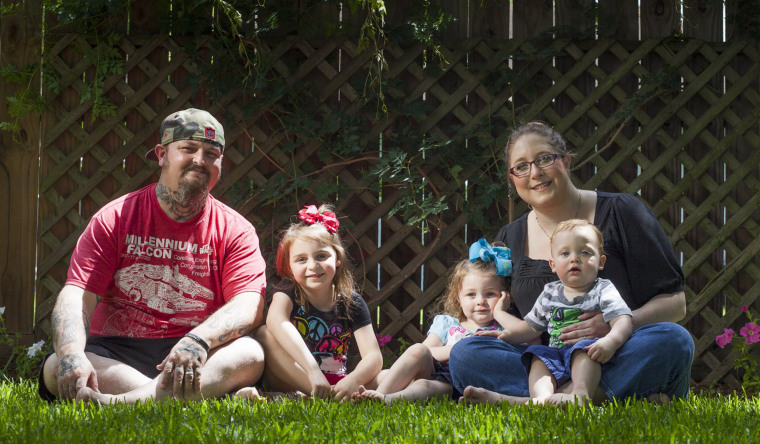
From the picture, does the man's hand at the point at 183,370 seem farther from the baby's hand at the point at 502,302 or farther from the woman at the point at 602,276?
the baby's hand at the point at 502,302

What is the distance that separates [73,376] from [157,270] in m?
0.51

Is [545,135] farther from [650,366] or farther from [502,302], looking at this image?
[650,366]

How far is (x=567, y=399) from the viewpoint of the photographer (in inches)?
90.0

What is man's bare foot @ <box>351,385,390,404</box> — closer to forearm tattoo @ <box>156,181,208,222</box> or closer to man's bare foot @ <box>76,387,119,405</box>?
man's bare foot @ <box>76,387,119,405</box>

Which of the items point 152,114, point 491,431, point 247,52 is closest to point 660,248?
point 491,431

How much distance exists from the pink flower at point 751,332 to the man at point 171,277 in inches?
101

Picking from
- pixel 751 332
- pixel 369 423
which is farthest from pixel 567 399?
pixel 751 332

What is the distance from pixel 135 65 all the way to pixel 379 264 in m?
1.72

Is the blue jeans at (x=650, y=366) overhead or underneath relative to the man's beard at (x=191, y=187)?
underneath

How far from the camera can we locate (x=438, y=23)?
12.4 ft

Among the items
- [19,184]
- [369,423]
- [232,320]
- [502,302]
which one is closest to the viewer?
[369,423]

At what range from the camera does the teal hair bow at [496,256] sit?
2.90m

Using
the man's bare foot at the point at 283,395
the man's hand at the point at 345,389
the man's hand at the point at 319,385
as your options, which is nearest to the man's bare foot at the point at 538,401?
the man's hand at the point at 345,389

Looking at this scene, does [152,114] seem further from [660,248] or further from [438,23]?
[660,248]
